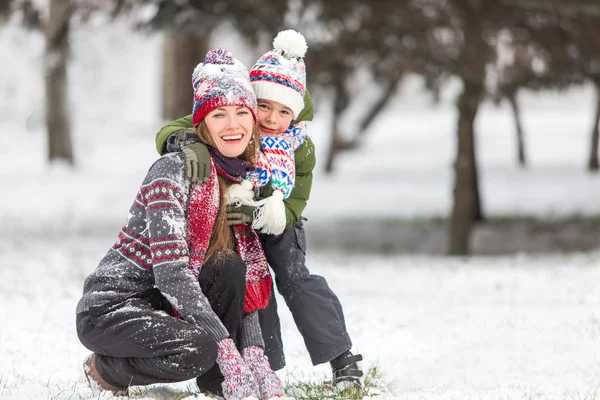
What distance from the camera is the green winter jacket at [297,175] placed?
376cm

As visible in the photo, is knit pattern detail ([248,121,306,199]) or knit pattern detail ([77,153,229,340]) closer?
knit pattern detail ([77,153,229,340])

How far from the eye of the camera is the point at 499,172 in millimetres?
22531

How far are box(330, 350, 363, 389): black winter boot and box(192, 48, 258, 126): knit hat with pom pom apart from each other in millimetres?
1250

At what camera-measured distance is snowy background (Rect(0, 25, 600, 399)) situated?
179 inches

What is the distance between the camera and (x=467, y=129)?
10945 mm

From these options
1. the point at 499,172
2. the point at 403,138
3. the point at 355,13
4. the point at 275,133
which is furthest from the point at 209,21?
the point at 403,138

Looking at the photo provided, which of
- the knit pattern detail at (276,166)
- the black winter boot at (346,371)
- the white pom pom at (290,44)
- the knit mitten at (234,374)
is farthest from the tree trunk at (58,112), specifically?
the knit mitten at (234,374)

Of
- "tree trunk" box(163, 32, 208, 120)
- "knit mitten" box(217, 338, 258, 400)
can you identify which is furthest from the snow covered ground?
"tree trunk" box(163, 32, 208, 120)

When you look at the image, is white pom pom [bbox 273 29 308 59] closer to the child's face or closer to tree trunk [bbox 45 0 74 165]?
the child's face

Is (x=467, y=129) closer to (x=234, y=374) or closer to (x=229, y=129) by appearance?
(x=229, y=129)

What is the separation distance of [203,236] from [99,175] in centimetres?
1617

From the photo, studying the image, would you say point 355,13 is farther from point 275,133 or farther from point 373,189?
point 373,189

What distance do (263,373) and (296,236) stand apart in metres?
0.69

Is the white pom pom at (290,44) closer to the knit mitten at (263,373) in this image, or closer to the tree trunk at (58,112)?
the knit mitten at (263,373)
